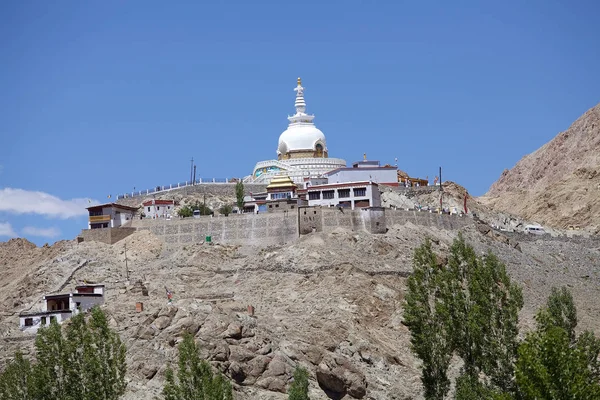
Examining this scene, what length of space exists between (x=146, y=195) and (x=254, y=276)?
26360 millimetres

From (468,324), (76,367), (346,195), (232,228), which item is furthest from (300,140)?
(76,367)

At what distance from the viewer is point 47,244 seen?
335ft

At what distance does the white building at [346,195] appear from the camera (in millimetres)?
98688

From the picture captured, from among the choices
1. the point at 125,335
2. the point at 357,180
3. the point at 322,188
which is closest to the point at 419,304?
the point at 125,335

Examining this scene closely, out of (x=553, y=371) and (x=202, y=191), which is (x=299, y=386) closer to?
(x=553, y=371)

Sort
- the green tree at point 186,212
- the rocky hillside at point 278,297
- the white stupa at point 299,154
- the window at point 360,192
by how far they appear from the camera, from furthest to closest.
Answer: the white stupa at point 299,154 < the green tree at point 186,212 < the window at point 360,192 < the rocky hillside at point 278,297

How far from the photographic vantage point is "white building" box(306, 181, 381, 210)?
98.7 meters

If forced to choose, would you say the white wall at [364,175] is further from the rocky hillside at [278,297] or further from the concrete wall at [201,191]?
the rocky hillside at [278,297]

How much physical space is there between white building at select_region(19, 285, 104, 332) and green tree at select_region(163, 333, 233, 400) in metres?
17.7

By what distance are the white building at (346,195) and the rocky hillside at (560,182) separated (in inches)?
1237

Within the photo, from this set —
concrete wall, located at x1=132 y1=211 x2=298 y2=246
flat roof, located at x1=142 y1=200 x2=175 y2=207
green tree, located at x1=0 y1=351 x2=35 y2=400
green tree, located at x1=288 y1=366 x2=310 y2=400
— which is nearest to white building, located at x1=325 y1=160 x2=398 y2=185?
concrete wall, located at x1=132 y1=211 x2=298 y2=246

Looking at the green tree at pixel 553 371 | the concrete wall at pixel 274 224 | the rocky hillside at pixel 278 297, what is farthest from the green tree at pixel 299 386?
the concrete wall at pixel 274 224

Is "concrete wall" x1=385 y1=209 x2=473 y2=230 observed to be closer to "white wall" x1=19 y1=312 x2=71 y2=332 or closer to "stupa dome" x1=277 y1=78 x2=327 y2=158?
"stupa dome" x1=277 y1=78 x2=327 y2=158

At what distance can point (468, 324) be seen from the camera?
72.1 metres
